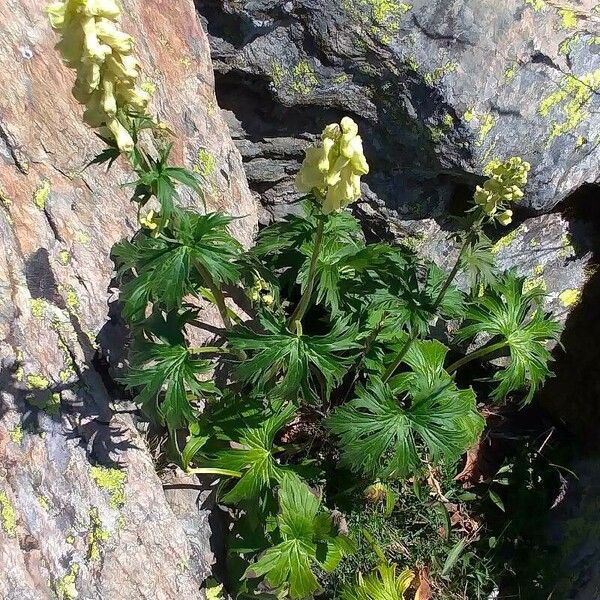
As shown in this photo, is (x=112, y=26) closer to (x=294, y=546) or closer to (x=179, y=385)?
(x=179, y=385)

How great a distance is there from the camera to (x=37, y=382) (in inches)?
105

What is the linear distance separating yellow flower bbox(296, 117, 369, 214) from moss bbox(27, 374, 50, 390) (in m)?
1.32

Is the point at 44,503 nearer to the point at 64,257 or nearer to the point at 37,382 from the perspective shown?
the point at 37,382

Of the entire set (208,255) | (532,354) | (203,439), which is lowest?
(203,439)

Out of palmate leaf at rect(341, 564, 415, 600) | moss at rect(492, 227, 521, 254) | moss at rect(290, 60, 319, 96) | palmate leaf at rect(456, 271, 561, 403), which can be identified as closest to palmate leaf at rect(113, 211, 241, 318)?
palmate leaf at rect(456, 271, 561, 403)

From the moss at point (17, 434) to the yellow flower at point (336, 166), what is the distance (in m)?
1.42

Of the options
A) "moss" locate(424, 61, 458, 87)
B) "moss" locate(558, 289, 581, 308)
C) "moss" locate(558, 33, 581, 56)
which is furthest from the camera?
"moss" locate(558, 289, 581, 308)

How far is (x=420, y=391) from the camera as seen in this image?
306 cm

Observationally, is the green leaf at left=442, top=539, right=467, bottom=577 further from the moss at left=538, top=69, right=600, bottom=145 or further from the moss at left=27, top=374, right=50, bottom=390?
the moss at left=27, top=374, right=50, bottom=390

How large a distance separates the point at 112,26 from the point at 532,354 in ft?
7.19

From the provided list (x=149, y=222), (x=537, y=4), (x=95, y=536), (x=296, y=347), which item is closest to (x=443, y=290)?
(x=296, y=347)

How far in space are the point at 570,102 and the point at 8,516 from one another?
333 centimetres

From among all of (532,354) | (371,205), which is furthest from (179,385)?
(371,205)

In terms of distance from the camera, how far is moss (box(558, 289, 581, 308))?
4.29 meters
